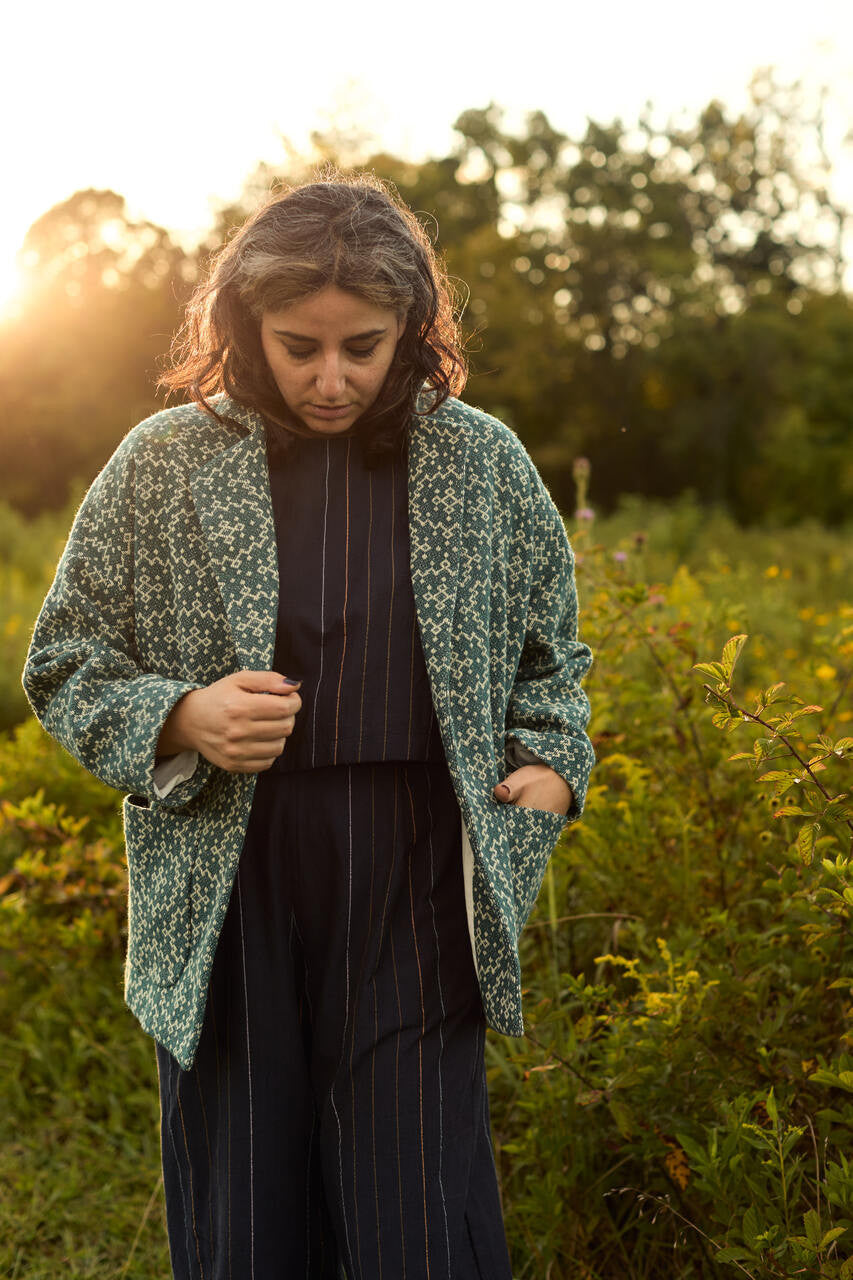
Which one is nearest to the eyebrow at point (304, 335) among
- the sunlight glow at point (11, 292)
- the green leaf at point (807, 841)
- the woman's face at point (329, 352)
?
the woman's face at point (329, 352)

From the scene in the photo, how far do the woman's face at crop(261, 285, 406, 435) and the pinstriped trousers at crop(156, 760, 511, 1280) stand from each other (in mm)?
492

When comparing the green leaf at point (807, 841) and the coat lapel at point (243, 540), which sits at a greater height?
the coat lapel at point (243, 540)

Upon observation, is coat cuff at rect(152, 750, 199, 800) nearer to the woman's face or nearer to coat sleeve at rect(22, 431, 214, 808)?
coat sleeve at rect(22, 431, 214, 808)

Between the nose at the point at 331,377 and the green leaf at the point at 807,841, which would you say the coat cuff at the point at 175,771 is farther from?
the green leaf at the point at 807,841

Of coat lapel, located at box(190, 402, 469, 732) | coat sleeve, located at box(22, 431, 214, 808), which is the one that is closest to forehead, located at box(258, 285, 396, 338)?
coat lapel, located at box(190, 402, 469, 732)

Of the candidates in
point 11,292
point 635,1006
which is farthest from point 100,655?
point 11,292

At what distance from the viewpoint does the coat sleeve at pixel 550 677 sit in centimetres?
179

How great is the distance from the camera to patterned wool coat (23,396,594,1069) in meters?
1.64

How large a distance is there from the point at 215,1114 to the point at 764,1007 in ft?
3.50

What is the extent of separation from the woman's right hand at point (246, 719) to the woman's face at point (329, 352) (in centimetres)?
39

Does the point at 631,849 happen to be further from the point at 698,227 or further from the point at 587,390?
the point at 698,227

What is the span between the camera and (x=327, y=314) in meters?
1.61

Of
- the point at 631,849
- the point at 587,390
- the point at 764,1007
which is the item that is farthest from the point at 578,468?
the point at 587,390

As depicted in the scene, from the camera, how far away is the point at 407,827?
5.60ft
